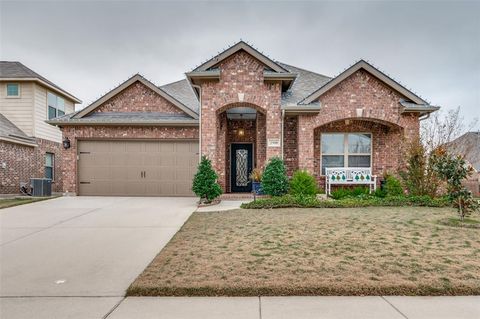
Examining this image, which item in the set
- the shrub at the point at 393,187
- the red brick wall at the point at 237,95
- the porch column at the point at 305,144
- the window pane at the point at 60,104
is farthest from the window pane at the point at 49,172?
the shrub at the point at 393,187

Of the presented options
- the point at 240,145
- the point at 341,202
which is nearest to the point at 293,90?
the point at 240,145

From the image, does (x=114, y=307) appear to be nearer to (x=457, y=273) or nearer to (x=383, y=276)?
(x=383, y=276)

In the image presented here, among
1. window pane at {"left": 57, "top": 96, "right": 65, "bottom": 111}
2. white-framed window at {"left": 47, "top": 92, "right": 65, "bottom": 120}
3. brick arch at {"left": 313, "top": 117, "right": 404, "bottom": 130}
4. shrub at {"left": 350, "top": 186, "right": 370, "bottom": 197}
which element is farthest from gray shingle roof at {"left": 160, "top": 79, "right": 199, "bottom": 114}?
shrub at {"left": 350, "top": 186, "right": 370, "bottom": 197}

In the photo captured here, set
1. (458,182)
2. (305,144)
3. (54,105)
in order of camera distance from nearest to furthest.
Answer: (458,182)
(305,144)
(54,105)

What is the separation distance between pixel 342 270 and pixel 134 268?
2.86 meters

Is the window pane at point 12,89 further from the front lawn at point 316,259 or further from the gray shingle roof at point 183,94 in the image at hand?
the front lawn at point 316,259

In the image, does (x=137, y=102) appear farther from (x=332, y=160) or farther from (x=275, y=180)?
(x=332, y=160)

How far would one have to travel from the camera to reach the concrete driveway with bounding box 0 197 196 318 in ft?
10.6

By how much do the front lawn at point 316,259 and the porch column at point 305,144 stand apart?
13.8ft

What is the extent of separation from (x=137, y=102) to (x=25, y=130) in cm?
700

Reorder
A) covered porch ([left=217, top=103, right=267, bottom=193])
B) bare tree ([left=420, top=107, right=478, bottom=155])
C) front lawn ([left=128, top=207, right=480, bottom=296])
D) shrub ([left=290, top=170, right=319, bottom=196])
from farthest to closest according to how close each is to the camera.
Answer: covered porch ([left=217, top=103, right=267, bottom=193]) → shrub ([left=290, top=170, right=319, bottom=196]) → bare tree ([left=420, top=107, right=478, bottom=155]) → front lawn ([left=128, top=207, right=480, bottom=296])

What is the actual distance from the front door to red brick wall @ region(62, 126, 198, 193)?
232 centimetres

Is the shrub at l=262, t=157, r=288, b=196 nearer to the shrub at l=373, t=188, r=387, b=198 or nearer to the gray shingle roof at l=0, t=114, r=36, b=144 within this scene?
the shrub at l=373, t=188, r=387, b=198

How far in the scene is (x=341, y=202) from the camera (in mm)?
9438
